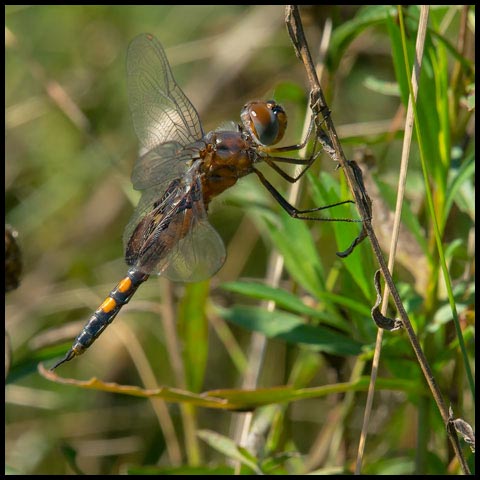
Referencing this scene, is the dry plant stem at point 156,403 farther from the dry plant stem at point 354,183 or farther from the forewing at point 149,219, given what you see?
the dry plant stem at point 354,183

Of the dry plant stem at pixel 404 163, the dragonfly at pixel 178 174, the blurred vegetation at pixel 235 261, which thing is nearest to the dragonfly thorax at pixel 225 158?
the dragonfly at pixel 178 174

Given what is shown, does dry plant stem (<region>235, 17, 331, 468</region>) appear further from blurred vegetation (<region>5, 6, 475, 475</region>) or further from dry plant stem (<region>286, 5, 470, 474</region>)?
dry plant stem (<region>286, 5, 470, 474</region>)

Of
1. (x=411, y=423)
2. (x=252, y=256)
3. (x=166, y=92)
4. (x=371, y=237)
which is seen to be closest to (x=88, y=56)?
(x=252, y=256)

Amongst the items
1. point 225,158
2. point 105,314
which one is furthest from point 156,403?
point 225,158

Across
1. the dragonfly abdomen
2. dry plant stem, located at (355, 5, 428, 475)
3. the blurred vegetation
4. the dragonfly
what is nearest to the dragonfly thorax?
the dragonfly

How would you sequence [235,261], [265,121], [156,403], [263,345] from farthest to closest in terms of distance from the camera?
[235,261], [156,403], [263,345], [265,121]

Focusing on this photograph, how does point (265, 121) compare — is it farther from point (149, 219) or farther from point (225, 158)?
point (149, 219)
